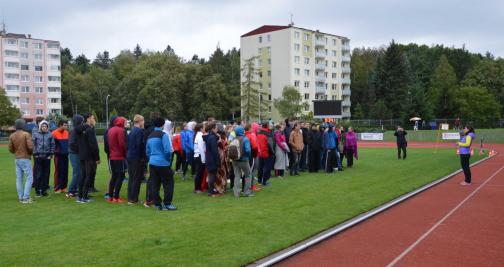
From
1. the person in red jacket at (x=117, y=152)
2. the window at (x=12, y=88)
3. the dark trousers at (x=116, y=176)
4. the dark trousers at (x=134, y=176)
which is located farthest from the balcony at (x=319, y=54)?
the dark trousers at (x=134, y=176)

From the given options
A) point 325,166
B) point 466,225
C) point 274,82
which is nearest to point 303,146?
point 325,166

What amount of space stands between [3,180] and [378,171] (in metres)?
13.7

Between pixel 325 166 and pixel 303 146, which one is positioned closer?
pixel 303 146

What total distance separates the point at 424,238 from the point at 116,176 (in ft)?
23.0

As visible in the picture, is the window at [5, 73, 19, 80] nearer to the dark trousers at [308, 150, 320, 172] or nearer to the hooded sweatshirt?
the dark trousers at [308, 150, 320, 172]

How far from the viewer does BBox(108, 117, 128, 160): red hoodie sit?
1150 centimetres

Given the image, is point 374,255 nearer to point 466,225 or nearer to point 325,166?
point 466,225

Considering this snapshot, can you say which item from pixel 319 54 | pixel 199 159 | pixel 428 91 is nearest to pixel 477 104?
pixel 428 91

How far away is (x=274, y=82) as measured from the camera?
287 ft

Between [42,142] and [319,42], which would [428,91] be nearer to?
[319,42]

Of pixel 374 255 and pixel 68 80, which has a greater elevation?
pixel 68 80

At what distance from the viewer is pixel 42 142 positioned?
12.5 metres

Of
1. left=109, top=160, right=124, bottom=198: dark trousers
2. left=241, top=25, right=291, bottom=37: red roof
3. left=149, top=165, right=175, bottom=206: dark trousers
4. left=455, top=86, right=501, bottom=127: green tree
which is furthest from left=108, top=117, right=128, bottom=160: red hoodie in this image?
left=241, top=25, right=291, bottom=37: red roof

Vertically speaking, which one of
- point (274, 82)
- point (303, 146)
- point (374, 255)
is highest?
point (274, 82)
